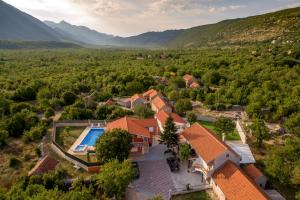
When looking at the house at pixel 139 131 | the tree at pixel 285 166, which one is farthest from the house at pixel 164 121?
the tree at pixel 285 166

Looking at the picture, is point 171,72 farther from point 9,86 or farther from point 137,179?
point 137,179

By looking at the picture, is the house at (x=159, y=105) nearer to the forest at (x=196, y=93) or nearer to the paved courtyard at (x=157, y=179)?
the forest at (x=196, y=93)

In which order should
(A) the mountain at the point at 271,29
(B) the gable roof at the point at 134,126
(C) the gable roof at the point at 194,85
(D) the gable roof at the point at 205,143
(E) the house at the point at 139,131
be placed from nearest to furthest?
1. (D) the gable roof at the point at 205,143
2. (E) the house at the point at 139,131
3. (B) the gable roof at the point at 134,126
4. (C) the gable roof at the point at 194,85
5. (A) the mountain at the point at 271,29

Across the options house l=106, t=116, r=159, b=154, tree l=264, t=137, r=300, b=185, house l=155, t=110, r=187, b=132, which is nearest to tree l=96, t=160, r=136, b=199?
house l=106, t=116, r=159, b=154

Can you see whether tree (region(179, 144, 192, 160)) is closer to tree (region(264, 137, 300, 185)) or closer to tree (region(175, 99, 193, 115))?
tree (region(264, 137, 300, 185))

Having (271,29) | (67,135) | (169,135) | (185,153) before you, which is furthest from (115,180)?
(271,29)

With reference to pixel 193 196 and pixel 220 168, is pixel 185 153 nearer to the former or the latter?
pixel 220 168
